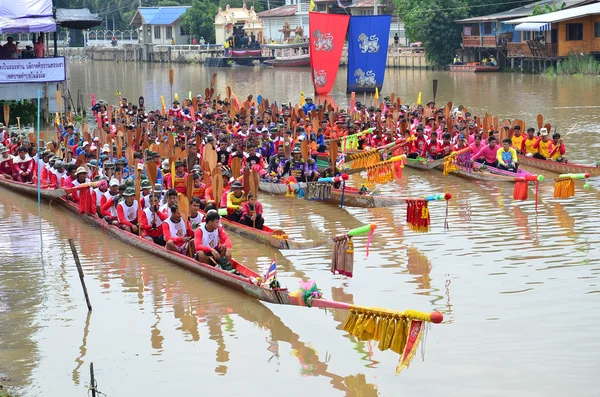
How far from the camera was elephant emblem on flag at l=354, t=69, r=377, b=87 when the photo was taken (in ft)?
99.2

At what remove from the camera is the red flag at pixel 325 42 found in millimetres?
28172

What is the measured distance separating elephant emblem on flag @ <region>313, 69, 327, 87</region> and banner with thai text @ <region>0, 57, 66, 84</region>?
7379 millimetres

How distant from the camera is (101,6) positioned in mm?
84688

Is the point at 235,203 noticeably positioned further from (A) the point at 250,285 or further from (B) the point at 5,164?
(B) the point at 5,164

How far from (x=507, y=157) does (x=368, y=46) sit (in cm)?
1277

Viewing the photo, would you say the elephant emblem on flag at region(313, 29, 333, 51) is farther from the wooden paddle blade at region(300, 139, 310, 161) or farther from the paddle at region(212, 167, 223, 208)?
the paddle at region(212, 167, 223, 208)

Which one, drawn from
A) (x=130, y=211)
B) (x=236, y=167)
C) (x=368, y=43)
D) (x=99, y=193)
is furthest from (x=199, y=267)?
(x=368, y=43)

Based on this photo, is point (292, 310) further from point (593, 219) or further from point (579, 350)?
point (593, 219)

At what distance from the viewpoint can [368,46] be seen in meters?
29.8

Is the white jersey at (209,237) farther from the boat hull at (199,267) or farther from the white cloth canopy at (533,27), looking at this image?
the white cloth canopy at (533,27)

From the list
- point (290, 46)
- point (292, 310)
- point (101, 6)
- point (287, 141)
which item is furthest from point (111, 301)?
point (101, 6)

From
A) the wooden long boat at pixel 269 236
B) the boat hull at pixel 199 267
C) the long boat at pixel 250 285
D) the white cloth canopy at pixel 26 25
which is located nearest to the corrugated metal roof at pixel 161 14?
the white cloth canopy at pixel 26 25

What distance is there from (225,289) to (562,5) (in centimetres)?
3858

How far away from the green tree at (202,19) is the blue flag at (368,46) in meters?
45.8
